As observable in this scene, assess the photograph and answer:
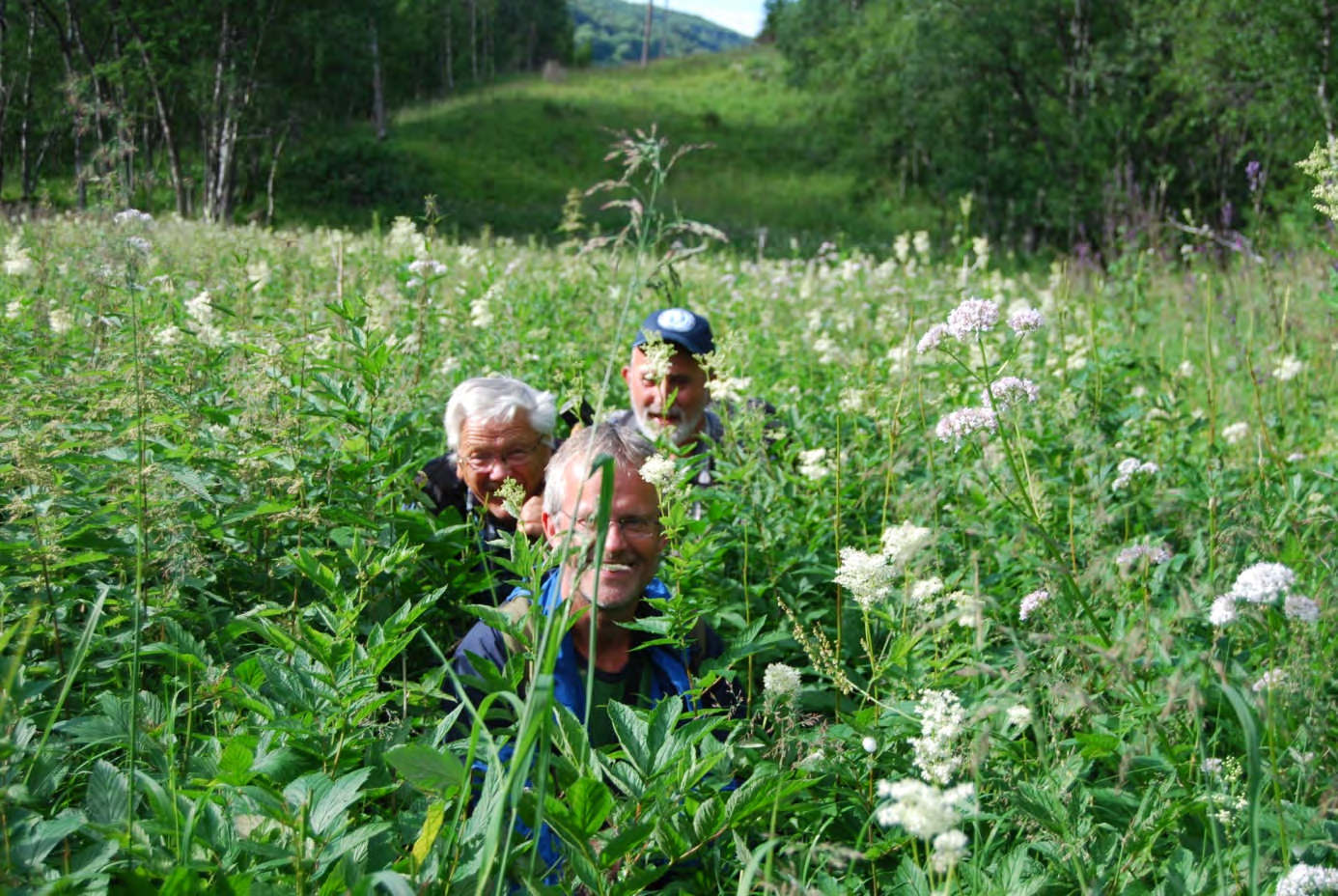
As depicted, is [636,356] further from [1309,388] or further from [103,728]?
[1309,388]

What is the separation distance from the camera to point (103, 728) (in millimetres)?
1764

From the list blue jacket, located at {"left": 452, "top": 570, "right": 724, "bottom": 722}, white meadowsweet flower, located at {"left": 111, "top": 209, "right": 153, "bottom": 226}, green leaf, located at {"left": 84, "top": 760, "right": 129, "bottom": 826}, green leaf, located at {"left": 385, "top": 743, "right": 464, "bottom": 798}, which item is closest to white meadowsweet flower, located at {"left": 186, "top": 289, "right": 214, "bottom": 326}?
white meadowsweet flower, located at {"left": 111, "top": 209, "right": 153, "bottom": 226}

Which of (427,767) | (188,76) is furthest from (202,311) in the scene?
(188,76)

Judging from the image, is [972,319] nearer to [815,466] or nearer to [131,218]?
[815,466]

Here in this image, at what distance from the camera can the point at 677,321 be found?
4570 mm

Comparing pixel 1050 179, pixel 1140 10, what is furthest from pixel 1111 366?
pixel 1050 179

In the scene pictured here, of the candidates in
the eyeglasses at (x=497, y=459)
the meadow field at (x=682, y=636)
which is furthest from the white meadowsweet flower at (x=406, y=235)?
the eyeglasses at (x=497, y=459)

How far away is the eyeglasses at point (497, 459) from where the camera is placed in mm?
3730

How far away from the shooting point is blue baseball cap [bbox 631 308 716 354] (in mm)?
4492

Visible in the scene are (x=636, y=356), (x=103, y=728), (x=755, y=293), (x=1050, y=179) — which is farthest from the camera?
(x=1050, y=179)

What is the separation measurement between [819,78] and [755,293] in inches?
930

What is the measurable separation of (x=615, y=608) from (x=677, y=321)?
2.30m

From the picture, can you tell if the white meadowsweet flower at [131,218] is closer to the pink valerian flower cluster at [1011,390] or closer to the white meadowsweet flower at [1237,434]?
the pink valerian flower cluster at [1011,390]

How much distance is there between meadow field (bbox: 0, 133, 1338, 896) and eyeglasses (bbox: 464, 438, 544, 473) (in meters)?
0.30
